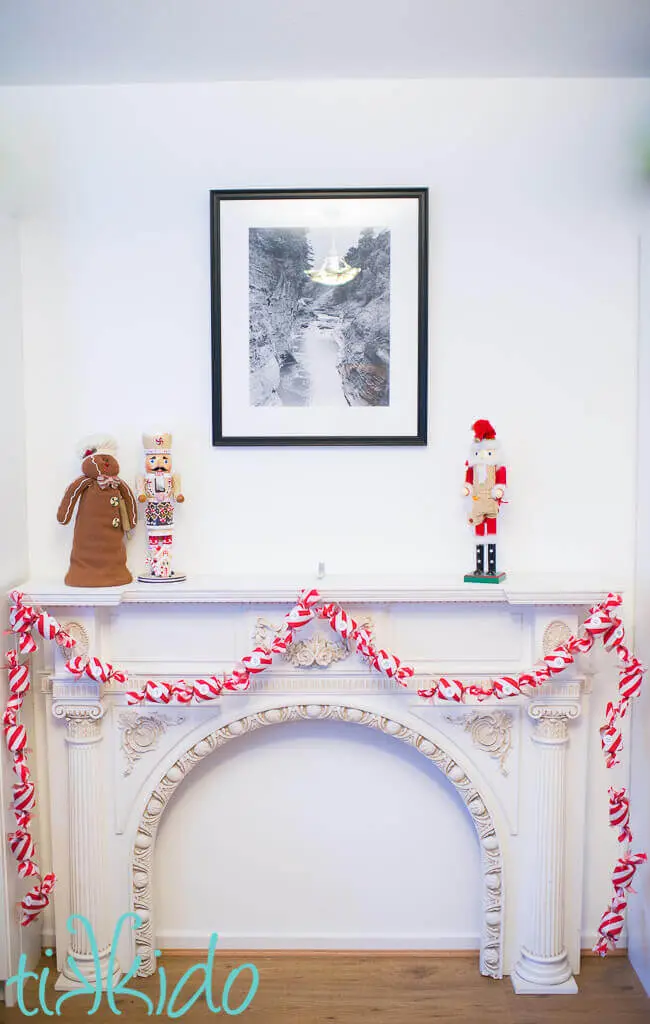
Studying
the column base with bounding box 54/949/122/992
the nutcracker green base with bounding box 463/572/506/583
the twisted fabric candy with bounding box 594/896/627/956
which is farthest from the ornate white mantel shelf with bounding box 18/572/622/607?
the column base with bounding box 54/949/122/992

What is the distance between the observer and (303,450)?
2158 millimetres

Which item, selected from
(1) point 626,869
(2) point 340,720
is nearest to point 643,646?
(1) point 626,869

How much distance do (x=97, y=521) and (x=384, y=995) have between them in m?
1.45

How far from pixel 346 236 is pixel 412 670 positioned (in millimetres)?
1179

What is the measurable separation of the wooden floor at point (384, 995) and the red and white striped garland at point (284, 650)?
6.3 inches

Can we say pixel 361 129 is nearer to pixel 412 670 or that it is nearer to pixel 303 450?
pixel 303 450

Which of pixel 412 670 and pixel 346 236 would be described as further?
pixel 346 236

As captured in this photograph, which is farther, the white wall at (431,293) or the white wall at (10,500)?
the white wall at (431,293)

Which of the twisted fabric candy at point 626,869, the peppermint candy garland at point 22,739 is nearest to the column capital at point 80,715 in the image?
the peppermint candy garland at point 22,739

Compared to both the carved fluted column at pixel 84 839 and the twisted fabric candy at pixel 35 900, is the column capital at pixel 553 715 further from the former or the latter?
the twisted fabric candy at pixel 35 900

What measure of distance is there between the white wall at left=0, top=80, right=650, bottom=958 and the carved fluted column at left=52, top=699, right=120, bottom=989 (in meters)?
0.25

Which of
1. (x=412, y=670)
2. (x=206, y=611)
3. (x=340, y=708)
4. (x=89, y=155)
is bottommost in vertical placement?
(x=340, y=708)

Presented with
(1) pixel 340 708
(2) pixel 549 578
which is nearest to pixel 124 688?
(1) pixel 340 708

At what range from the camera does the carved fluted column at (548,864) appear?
203cm
